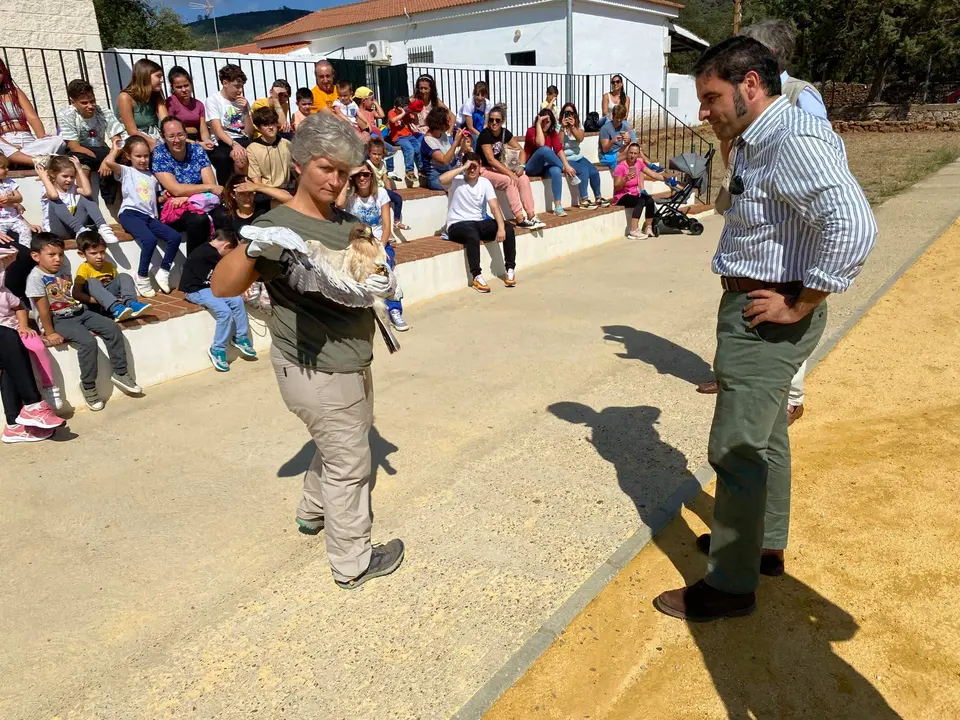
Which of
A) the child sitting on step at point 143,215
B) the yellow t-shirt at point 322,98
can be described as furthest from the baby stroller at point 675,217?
the child sitting on step at point 143,215

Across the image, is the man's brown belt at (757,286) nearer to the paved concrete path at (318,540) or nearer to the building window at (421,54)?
the paved concrete path at (318,540)

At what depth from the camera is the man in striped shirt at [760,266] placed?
230 cm

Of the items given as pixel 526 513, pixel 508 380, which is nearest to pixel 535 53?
pixel 508 380

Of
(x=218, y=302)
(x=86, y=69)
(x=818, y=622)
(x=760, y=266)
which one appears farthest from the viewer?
(x=86, y=69)

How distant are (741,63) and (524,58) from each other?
23.2 m

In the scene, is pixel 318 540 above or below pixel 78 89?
below

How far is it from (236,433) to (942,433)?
15.1 feet

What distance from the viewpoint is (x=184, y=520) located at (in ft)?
12.2

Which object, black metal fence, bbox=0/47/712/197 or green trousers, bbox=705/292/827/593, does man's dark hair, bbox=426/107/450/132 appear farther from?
green trousers, bbox=705/292/827/593

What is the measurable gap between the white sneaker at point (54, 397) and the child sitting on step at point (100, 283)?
70cm

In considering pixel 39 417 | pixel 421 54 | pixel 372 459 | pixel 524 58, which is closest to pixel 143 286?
pixel 39 417

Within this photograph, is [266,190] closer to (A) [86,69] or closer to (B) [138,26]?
(A) [86,69]

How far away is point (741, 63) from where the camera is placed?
7.95 ft

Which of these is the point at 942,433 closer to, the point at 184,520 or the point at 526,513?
the point at 526,513
